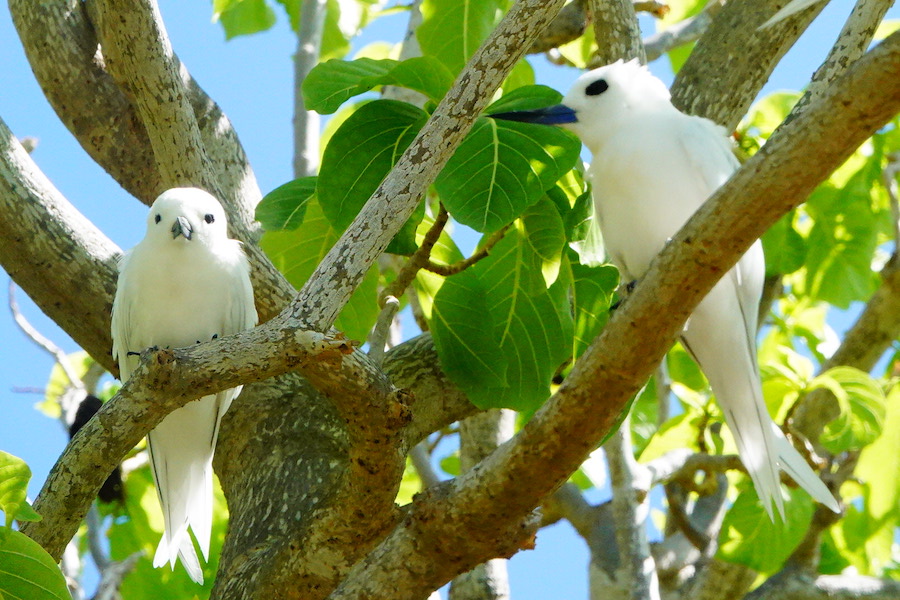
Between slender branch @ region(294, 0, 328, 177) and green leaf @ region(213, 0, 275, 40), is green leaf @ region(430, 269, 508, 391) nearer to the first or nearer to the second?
slender branch @ region(294, 0, 328, 177)

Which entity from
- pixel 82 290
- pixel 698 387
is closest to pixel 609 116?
pixel 82 290

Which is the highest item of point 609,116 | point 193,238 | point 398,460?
point 609,116

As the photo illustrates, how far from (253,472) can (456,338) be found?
2.97ft

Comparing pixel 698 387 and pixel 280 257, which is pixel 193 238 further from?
pixel 698 387

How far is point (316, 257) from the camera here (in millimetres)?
3994

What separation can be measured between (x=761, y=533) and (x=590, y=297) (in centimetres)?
167

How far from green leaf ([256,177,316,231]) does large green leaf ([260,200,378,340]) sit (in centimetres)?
8

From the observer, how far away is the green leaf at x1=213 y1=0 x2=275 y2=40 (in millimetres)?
6211

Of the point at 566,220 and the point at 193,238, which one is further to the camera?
the point at 566,220

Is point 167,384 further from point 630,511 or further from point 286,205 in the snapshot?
point 630,511

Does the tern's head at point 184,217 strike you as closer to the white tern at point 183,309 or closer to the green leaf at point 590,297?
the white tern at point 183,309

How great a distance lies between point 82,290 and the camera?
12.6ft

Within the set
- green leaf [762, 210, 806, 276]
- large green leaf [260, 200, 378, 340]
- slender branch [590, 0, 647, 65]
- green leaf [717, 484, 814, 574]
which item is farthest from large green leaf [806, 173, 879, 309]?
large green leaf [260, 200, 378, 340]

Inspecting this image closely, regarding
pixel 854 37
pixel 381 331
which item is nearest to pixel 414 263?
pixel 381 331
